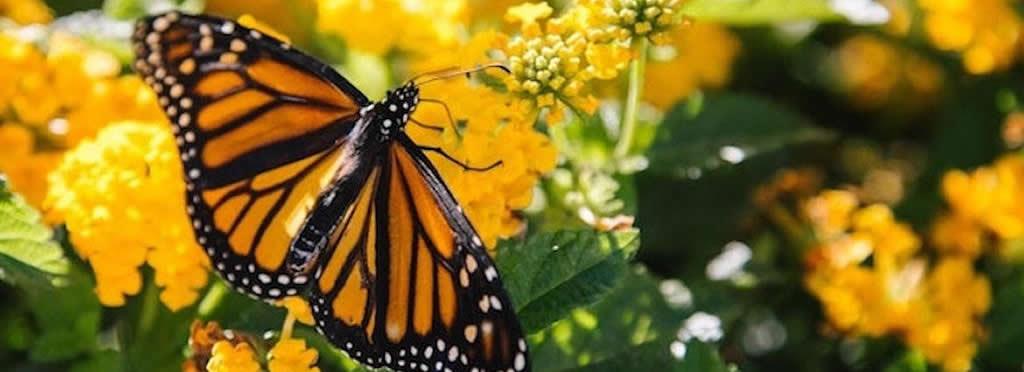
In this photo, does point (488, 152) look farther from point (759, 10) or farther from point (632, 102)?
point (759, 10)

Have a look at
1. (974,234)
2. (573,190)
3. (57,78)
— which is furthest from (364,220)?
(974,234)

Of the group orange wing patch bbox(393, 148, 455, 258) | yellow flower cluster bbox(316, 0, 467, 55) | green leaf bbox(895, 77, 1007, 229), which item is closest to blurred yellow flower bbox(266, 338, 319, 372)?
orange wing patch bbox(393, 148, 455, 258)

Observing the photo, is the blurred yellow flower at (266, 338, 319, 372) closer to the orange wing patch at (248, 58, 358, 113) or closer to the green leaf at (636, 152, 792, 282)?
the orange wing patch at (248, 58, 358, 113)

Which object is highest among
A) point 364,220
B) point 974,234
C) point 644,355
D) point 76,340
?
point 364,220

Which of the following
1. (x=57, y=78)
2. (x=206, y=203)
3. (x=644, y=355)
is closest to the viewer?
(x=206, y=203)

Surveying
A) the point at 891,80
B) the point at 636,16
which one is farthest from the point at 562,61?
the point at 891,80

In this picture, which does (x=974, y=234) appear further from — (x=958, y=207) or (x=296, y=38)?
(x=296, y=38)

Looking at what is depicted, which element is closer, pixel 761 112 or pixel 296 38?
pixel 761 112
